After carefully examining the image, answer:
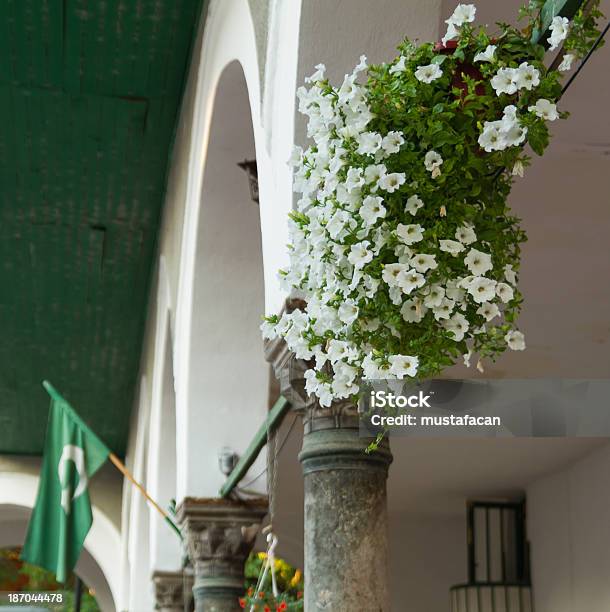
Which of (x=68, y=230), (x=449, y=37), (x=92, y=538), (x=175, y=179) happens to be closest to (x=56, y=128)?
(x=175, y=179)

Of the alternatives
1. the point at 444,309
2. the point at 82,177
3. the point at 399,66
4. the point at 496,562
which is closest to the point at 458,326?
the point at 444,309

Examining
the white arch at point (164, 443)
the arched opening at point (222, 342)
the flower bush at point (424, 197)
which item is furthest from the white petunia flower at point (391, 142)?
the white arch at point (164, 443)

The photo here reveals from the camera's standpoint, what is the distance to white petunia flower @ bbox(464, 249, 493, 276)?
8.41 ft

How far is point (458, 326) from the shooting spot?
2570 mm

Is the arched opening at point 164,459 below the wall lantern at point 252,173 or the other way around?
below

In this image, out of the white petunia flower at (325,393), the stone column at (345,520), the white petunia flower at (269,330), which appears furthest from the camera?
the stone column at (345,520)

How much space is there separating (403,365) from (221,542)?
4.53 meters

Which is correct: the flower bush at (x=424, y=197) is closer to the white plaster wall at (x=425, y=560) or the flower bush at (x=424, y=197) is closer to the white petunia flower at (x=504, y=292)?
the white petunia flower at (x=504, y=292)

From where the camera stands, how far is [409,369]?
99.7 inches

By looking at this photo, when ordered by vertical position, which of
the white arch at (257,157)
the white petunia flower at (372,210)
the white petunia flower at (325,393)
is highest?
the white arch at (257,157)

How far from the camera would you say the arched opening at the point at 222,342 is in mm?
6891

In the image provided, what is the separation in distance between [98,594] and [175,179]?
43.7ft

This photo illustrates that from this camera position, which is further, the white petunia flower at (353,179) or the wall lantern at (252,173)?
the wall lantern at (252,173)

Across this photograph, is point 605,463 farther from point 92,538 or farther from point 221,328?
point 92,538
